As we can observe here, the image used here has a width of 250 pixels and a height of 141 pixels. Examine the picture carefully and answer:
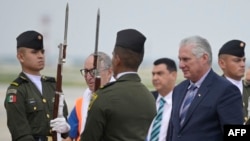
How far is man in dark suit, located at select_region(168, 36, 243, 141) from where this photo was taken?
17.4 feet

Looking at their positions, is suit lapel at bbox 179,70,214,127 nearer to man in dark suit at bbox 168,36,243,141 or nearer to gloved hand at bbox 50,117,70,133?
man in dark suit at bbox 168,36,243,141

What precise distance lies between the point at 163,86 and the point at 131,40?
251 centimetres

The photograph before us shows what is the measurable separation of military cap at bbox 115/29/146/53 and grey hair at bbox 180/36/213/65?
0.44m

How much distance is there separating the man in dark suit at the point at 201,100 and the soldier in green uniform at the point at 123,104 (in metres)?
0.42

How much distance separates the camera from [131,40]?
5.05 m

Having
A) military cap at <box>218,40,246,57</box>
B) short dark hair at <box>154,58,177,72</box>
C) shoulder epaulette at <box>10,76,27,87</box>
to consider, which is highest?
military cap at <box>218,40,246,57</box>

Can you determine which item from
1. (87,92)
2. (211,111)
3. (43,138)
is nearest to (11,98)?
(43,138)

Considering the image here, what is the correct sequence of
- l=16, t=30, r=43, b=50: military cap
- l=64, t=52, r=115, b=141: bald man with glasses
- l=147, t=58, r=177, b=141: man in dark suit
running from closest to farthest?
l=16, t=30, r=43, b=50: military cap
l=64, t=52, r=115, b=141: bald man with glasses
l=147, t=58, r=177, b=141: man in dark suit

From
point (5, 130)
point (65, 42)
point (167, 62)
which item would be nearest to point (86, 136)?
point (65, 42)

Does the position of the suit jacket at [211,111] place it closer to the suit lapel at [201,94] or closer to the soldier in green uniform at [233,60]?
the suit lapel at [201,94]

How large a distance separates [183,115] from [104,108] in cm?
87

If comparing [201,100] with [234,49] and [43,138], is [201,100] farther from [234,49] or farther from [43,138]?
[234,49]

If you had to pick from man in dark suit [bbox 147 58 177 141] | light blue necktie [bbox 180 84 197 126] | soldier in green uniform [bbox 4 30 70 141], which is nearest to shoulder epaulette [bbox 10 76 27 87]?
soldier in green uniform [bbox 4 30 70 141]

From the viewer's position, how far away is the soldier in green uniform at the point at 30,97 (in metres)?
6.14
